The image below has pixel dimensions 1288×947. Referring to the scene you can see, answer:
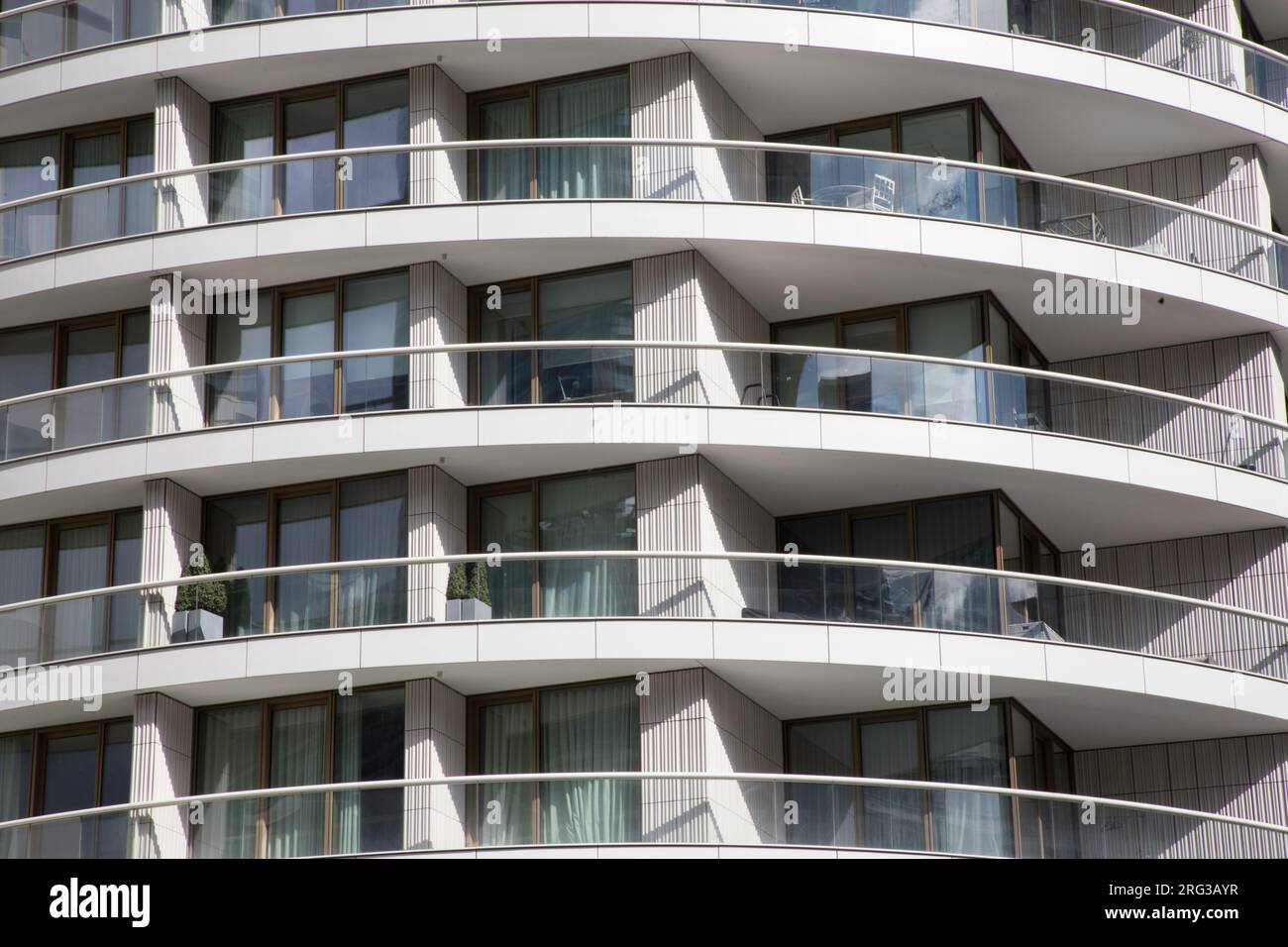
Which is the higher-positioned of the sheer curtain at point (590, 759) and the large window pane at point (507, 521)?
the large window pane at point (507, 521)

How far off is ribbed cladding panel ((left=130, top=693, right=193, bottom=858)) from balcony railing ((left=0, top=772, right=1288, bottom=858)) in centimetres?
6

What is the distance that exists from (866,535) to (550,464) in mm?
5292

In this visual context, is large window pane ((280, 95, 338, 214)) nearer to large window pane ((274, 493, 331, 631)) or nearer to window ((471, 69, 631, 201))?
window ((471, 69, 631, 201))

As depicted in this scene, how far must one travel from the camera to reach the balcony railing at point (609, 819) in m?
32.8

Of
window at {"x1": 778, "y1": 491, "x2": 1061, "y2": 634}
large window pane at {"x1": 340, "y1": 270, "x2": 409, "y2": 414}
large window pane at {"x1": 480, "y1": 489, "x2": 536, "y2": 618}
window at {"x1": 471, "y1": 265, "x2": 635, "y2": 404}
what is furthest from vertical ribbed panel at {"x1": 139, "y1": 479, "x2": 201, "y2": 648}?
window at {"x1": 778, "y1": 491, "x2": 1061, "y2": 634}

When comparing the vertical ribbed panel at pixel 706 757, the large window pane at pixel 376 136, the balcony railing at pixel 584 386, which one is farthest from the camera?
the large window pane at pixel 376 136

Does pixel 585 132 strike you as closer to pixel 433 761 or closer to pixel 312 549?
pixel 312 549

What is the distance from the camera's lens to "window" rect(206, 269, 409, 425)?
119ft

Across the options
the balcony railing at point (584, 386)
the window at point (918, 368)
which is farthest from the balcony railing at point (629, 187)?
the balcony railing at point (584, 386)

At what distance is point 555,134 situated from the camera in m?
37.9

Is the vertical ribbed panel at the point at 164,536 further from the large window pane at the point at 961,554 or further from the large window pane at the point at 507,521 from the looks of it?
the large window pane at the point at 961,554

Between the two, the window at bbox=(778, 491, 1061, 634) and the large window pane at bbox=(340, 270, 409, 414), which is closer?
the window at bbox=(778, 491, 1061, 634)

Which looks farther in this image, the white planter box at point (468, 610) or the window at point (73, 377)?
the window at point (73, 377)

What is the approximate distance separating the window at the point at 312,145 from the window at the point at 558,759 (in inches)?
325
